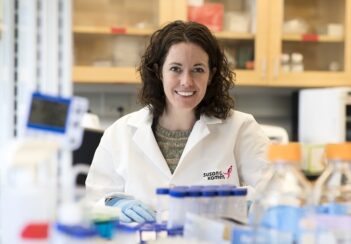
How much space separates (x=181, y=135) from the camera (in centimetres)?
160

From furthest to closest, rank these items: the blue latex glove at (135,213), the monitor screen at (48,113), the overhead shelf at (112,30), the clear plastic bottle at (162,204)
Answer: the overhead shelf at (112,30) < the blue latex glove at (135,213) < the clear plastic bottle at (162,204) < the monitor screen at (48,113)

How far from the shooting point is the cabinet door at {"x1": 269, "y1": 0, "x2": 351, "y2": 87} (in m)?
2.70

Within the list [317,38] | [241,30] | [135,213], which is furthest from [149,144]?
[317,38]

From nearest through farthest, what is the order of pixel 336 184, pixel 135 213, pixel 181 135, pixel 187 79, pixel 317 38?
pixel 336 184
pixel 135 213
pixel 187 79
pixel 181 135
pixel 317 38

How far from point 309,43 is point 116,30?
1150 millimetres

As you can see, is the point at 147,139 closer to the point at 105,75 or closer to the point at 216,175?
the point at 216,175

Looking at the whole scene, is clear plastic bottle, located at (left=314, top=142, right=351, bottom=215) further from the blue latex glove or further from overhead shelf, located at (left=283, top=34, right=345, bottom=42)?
overhead shelf, located at (left=283, top=34, right=345, bottom=42)

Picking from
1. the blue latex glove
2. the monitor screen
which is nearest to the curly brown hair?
the blue latex glove

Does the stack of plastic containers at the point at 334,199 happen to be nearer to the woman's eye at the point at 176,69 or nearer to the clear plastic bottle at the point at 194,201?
the clear plastic bottle at the point at 194,201

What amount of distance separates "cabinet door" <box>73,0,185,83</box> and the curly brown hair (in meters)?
0.87

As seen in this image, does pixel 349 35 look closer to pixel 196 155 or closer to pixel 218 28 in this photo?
pixel 218 28

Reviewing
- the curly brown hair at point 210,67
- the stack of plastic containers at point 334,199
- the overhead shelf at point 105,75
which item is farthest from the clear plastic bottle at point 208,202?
the overhead shelf at point 105,75

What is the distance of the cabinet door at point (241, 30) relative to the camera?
8.73 ft

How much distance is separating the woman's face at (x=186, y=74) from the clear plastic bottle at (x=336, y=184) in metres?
0.67
